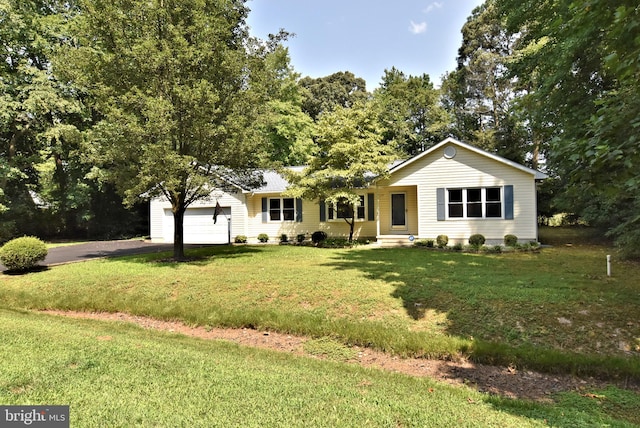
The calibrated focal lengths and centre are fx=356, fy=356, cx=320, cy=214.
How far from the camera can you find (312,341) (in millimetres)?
6520

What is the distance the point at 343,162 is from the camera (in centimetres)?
1622

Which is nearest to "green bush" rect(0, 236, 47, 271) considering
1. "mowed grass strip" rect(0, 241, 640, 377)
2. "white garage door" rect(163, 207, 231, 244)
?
"mowed grass strip" rect(0, 241, 640, 377)

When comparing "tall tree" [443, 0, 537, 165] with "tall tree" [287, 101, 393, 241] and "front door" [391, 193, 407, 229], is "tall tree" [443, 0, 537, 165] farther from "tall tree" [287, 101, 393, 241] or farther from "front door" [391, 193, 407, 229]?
"tall tree" [287, 101, 393, 241]

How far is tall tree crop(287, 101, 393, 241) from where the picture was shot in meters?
15.5

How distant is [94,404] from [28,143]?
→ 2810cm

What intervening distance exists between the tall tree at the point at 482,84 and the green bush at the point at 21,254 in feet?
91.4

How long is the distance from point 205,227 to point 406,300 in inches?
594

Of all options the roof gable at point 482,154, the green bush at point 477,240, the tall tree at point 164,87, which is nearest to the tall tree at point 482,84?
the roof gable at point 482,154

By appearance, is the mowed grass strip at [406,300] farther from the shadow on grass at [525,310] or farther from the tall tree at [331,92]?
the tall tree at [331,92]

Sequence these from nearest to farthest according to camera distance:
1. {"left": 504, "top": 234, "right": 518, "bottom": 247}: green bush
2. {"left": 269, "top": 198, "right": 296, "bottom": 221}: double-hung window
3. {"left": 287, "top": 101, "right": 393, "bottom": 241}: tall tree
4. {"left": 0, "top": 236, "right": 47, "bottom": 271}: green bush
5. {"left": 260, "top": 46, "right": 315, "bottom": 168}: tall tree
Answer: {"left": 0, "top": 236, "right": 47, "bottom": 271}: green bush < {"left": 504, "top": 234, "right": 518, "bottom": 247}: green bush < {"left": 287, "top": 101, "right": 393, "bottom": 241}: tall tree < {"left": 269, "top": 198, "right": 296, "bottom": 221}: double-hung window < {"left": 260, "top": 46, "right": 315, "bottom": 168}: tall tree

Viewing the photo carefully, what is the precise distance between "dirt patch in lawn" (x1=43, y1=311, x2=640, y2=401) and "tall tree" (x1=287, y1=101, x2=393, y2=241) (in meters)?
9.11

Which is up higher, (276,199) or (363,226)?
(276,199)

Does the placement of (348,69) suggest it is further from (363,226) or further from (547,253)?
(547,253)

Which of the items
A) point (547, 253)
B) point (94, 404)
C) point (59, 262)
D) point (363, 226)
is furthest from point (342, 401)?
point (363, 226)
